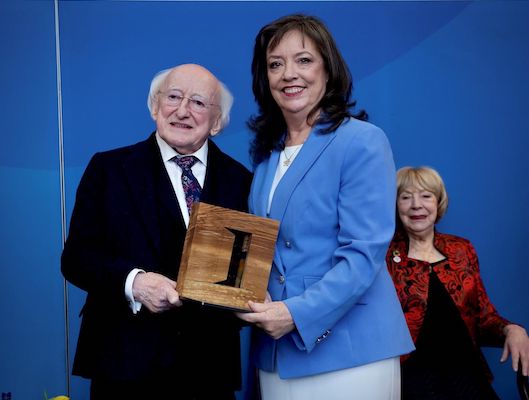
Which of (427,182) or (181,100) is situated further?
(427,182)

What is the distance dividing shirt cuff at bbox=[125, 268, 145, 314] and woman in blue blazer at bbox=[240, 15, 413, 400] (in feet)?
1.29

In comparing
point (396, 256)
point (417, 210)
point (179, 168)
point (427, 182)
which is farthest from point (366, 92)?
point (179, 168)

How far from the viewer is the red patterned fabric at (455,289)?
2.91 m

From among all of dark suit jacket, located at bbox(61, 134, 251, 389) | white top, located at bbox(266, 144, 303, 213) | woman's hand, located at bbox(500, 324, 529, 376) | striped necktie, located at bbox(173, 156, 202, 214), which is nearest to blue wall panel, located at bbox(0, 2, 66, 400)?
dark suit jacket, located at bbox(61, 134, 251, 389)

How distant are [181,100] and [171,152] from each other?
0.19 m

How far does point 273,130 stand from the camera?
7.89 ft

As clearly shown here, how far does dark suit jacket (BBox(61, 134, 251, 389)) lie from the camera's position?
7.18ft

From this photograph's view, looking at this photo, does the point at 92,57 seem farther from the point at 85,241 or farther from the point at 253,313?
the point at 253,313

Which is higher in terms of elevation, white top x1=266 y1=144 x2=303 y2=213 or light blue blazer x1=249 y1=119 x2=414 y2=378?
white top x1=266 y1=144 x2=303 y2=213

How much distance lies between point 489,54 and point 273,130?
160 centimetres

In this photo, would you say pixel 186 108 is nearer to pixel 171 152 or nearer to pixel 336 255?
pixel 171 152

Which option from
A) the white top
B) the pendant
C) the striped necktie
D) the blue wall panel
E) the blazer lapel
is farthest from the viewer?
the blue wall panel

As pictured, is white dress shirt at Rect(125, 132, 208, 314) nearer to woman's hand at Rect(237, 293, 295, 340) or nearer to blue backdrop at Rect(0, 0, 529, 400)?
woman's hand at Rect(237, 293, 295, 340)

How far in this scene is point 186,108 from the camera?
2.41 meters
